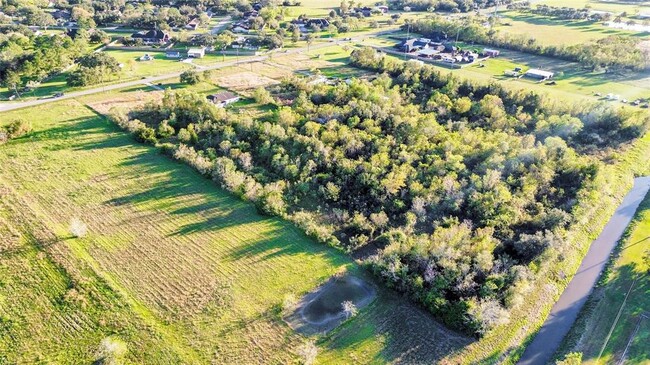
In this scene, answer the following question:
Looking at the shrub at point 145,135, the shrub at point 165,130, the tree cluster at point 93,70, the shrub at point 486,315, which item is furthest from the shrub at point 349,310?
the tree cluster at point 93,70

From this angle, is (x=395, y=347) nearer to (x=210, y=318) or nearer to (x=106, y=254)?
(x=210, y=318)

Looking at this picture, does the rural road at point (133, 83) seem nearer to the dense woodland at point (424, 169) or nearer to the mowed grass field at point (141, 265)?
the dense woodland at point (424, 169)

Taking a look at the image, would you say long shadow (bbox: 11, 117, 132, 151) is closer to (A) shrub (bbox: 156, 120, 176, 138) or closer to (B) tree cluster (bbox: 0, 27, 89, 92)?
(A) shrub (bbox: 156, 120, 176, 138)

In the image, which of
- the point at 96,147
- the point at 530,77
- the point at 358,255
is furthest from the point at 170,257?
the point at 530,77

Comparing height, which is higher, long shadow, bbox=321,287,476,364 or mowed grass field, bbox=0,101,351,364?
mowed grass field, bbox=0,101,351,364

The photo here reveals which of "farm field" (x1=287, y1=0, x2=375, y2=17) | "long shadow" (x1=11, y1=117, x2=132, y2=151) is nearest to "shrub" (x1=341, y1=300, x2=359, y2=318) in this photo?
"long shadow" (x1=11, y1=117, x2=132, y2=151)

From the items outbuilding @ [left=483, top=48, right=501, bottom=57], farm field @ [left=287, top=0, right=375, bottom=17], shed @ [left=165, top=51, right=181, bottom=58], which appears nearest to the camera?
shed @ [left=165, top=51, right=181, bottom=58]
